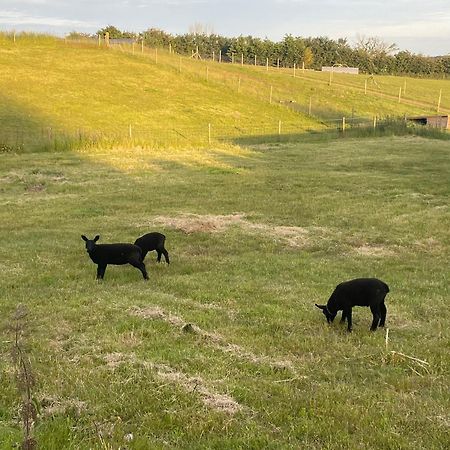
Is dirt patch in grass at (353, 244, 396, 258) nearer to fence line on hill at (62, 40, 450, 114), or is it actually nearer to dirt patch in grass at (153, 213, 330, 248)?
dirt patch in grass at (153, 213, 330, 248)

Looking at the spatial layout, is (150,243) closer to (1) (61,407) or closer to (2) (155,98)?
(1) (61,407)

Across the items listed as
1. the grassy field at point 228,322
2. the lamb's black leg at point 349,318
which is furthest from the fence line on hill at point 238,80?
the lamb's black leg at point 349,318

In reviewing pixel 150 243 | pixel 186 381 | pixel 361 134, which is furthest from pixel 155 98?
pixel 186 381

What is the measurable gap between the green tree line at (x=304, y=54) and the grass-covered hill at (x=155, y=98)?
33.0 m

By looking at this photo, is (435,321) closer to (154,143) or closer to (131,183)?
(131,183)

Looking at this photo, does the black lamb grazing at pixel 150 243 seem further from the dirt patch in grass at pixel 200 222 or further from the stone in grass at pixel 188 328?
the stone in grass at pixel 188 328

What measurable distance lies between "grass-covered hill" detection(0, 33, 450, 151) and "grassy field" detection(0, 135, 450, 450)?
761 inches

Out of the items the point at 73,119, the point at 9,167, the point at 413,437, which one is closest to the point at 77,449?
the point at 413,437

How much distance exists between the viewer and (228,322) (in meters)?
8.29

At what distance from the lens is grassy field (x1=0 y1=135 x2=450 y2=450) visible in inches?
206

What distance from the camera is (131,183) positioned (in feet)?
74.2

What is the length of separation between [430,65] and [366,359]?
4281 inches

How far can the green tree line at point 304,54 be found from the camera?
104m

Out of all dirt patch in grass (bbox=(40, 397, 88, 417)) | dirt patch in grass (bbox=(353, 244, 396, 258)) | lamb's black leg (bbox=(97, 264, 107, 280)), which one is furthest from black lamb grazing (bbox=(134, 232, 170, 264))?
dirt patch in grass (bbox=(40, 397, 88, 417))
